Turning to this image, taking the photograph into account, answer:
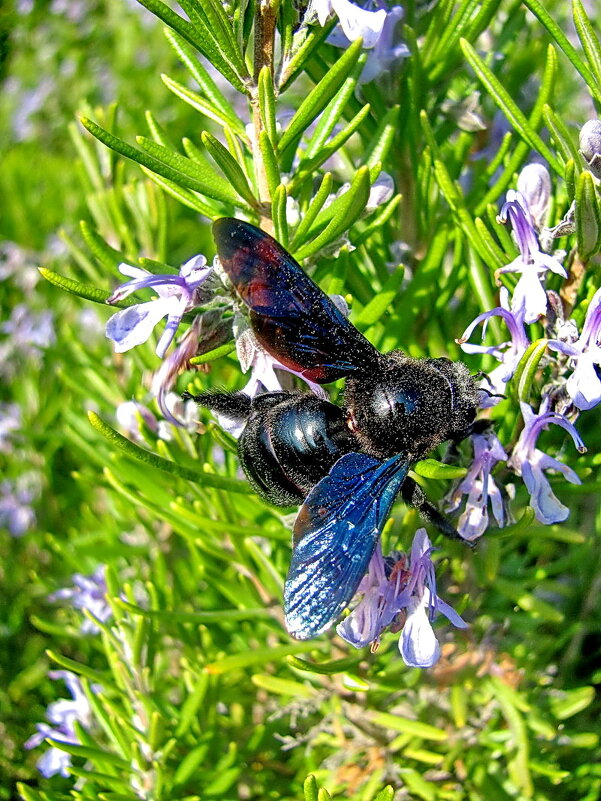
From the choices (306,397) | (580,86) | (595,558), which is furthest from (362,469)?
(580,86)

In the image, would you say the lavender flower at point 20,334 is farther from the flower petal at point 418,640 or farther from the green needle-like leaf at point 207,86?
the flower petal at point 418,640

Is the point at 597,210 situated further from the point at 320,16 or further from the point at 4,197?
the point at 4,197

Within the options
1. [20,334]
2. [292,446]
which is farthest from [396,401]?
[20,334]

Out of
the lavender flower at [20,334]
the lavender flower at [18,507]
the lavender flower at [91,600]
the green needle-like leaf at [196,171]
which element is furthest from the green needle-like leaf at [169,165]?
the lavender flower at [20,334]

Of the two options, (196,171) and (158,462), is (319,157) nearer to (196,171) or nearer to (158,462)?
(196,171)

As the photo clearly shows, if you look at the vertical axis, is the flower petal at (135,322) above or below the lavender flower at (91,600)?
above

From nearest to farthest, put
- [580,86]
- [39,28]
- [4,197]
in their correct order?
[580,86], [4,197], [39,28]

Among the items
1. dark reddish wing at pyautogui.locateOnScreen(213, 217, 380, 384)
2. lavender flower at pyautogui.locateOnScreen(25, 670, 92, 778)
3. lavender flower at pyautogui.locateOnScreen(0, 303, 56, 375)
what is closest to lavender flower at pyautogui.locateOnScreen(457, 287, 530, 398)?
dark reddish wing at pyautogui.locateOnScreen(213, 217, 380, 384)
